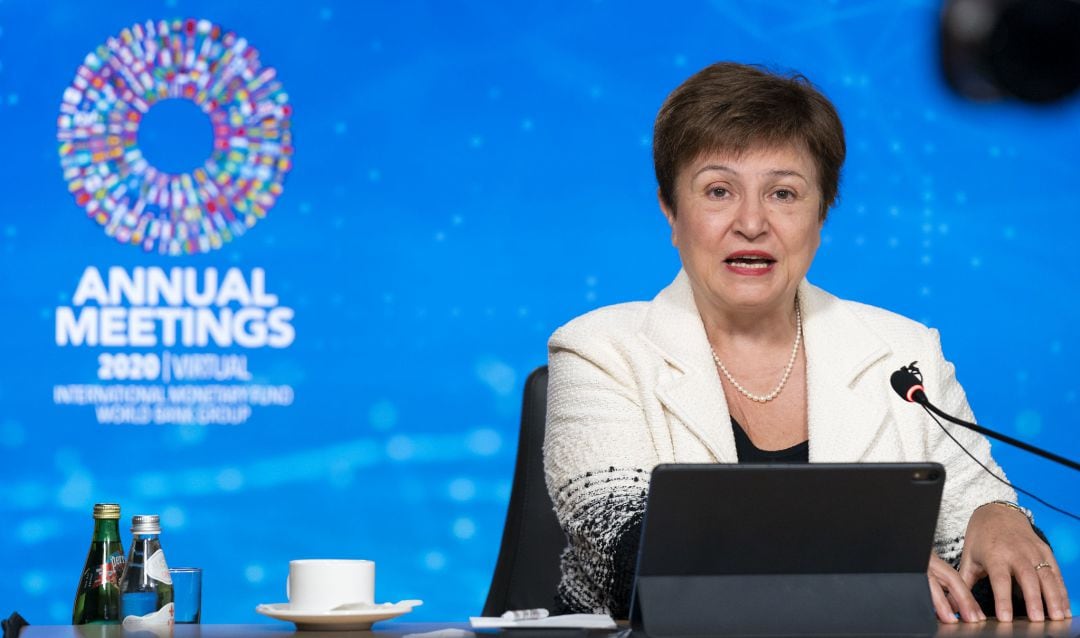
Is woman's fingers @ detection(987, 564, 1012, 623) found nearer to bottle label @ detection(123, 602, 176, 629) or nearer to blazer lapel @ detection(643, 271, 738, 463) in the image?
blazer lapel @ detection(643, 271, 738, 463)

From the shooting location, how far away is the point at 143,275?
297cm

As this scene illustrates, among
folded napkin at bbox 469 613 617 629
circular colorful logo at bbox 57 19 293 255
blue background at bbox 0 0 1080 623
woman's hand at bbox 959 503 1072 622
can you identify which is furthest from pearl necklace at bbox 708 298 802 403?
circular colorful logo at bbox 57 19 293 255

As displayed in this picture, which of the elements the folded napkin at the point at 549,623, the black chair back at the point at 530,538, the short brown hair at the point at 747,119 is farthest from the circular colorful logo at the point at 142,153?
the folded napkin at the point at 549,623

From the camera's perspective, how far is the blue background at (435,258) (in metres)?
2.97

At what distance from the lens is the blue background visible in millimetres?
2973

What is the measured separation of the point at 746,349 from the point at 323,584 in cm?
81

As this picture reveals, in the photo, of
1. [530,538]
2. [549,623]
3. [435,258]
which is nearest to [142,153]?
[435,258]

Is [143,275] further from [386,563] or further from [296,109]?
[386,563]

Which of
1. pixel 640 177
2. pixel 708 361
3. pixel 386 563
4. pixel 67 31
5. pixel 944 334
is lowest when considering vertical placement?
pixel 386 563

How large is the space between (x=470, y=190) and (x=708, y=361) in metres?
1.40

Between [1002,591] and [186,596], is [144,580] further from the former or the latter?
[1002,591]

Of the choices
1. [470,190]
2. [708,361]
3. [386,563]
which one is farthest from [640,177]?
[708,361]

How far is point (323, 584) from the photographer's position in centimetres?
124

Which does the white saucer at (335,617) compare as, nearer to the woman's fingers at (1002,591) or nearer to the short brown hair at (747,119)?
the woman's fingers at (1002,591)
